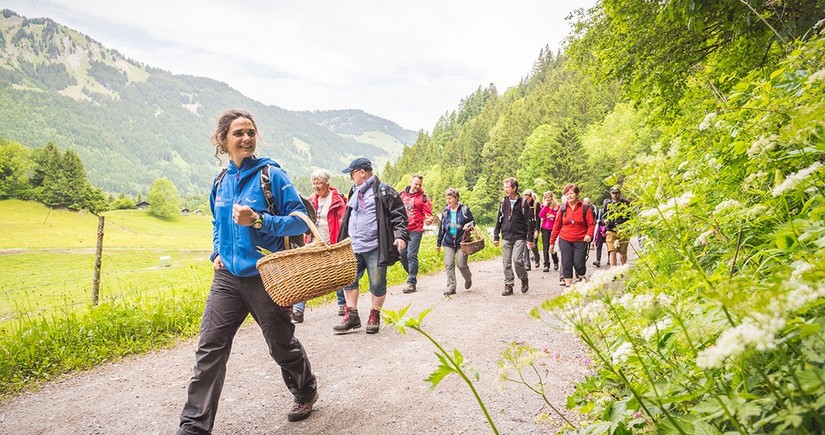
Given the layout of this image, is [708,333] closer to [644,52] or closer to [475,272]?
[644,52]

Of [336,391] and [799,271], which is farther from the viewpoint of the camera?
[336,391]

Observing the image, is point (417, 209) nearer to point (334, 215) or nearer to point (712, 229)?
point (334, 215)

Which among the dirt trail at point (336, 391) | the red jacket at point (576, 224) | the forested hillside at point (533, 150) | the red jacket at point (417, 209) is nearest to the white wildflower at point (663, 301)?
the dirt trail at point (336, 391)

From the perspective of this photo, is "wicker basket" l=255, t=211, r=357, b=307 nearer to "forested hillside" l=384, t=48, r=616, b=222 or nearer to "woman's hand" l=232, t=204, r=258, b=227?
"woman's hand" l=232, t=204, r=258, b=227

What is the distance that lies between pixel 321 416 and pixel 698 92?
358 inches

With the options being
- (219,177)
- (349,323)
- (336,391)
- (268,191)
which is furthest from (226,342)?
(349,323)

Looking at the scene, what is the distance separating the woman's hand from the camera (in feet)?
9.53

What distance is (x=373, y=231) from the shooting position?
238 inches

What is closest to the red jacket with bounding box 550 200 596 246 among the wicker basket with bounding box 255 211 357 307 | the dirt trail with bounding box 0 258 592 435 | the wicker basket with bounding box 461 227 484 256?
the wicker basket with bounding box 461 227 484 256

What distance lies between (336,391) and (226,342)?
4.83 ft

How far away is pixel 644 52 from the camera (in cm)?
835

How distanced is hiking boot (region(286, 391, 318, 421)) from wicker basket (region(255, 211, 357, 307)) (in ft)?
4.11

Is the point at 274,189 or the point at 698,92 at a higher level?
the point at 698,92

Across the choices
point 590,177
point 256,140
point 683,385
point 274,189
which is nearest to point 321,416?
point 274,189
